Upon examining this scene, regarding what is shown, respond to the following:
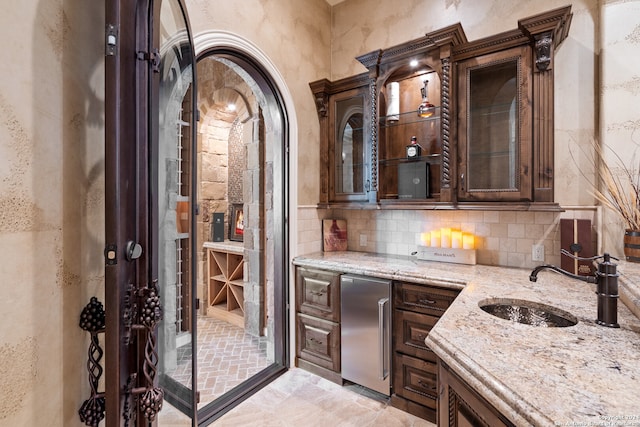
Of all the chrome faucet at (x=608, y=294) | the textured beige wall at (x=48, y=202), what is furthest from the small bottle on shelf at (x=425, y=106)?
the textured beige wall at (x=48, y=202)

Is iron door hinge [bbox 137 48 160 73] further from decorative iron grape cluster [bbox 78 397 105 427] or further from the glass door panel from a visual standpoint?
decorative iron grape cluster [bbox 78 397 105 427]

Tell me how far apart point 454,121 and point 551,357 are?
1753 millimetres

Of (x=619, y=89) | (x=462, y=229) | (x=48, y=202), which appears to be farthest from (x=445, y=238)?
(x=48, y=202)

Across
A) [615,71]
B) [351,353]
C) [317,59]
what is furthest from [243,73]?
[615,71]

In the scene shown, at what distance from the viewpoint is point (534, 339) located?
3.51ft

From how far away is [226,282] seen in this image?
388 centimetres

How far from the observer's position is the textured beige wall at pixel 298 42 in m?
2.26

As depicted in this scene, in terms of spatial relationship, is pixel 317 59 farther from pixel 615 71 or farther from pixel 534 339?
pixel 534 339

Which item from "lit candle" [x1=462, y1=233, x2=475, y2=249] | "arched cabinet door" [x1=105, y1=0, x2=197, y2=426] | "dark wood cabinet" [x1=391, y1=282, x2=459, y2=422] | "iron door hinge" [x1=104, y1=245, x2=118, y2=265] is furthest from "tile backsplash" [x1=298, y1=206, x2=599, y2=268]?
"iron door hinge" [x1=104, y1=245, x2=118, y2=265]

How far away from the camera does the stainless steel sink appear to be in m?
1.36

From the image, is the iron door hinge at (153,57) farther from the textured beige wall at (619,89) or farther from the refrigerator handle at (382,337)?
the textured beige wall at (619,89)

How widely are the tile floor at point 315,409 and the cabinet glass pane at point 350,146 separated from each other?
168 centimetres

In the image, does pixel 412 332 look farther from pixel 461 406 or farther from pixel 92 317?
pixel 92 317

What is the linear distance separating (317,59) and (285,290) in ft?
7.69
